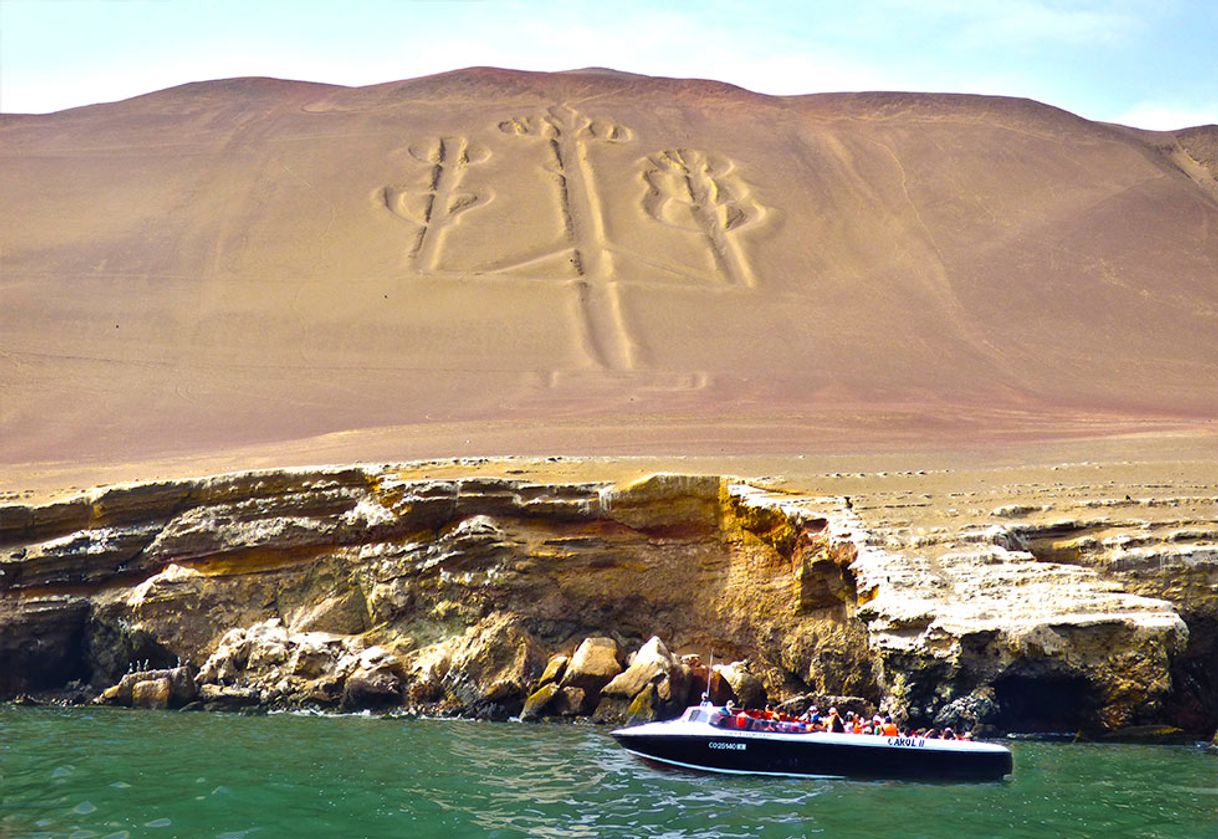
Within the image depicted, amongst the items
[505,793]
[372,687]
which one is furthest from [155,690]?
[505,793]

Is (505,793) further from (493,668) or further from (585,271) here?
(585,271)

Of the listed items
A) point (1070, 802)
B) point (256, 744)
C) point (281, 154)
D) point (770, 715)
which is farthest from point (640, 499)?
point (281, 154)

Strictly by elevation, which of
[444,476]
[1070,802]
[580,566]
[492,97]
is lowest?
[1070,802]

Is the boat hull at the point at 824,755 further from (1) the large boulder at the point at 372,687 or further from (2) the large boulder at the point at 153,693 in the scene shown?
(2) the large boulder at the point at 153,693

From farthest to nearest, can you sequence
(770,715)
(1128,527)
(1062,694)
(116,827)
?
(1128,527) → (1062,694) → (770,715) → (116,827)

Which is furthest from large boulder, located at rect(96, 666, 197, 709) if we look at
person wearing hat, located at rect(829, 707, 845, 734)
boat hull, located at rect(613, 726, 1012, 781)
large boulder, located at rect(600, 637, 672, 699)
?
person wearing hat, located at rect(829, 707, 845, 734)

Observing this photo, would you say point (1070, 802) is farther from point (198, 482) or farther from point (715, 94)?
point (715, 94)

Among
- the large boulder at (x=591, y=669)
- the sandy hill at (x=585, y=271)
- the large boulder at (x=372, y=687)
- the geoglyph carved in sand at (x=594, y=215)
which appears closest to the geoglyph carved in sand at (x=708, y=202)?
the geoglyph carved in sand at (x=594, y=215)
